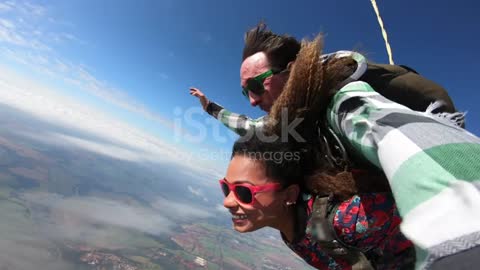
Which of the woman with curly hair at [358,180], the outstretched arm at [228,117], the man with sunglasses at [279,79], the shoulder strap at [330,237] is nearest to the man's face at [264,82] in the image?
the man with sunglasses at [279,79]

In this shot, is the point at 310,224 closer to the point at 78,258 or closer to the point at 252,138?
the point at 252,138

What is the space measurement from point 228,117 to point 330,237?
1468mm

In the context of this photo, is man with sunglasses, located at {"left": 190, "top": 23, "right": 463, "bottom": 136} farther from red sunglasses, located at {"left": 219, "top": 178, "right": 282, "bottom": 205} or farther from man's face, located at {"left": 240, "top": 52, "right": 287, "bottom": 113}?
red sunglasses, located at {"left": 219, "top": 178, "right": 282, "bottom": 205}

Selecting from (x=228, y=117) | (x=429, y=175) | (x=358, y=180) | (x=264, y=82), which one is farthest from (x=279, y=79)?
(x=429, y=175)

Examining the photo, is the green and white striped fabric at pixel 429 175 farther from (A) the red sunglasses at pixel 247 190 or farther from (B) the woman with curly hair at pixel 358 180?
(A) the red sunglasses at pixel 247 190

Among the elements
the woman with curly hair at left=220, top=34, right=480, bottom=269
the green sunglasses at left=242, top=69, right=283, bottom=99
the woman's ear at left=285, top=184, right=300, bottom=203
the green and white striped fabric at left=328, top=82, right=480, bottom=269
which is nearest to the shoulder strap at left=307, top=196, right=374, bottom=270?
the woman with curly hair at left=220, top=34, right=480, bottom=269

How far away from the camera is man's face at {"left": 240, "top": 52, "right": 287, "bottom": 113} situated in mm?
1822

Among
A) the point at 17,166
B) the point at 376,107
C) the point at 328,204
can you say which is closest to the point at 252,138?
the point at 328,204

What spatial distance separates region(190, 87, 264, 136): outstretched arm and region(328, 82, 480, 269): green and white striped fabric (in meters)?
1.11

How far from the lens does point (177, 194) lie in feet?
514

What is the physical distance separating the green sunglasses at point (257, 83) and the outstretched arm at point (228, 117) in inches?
7.7

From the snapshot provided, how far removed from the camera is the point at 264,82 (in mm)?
1850

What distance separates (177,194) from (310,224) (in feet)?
535

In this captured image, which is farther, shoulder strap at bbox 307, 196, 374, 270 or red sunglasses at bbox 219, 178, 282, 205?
red sunglasses at bbox 219, 178, 282, 205
